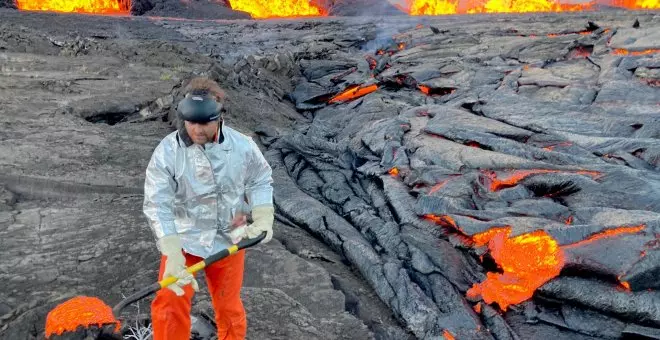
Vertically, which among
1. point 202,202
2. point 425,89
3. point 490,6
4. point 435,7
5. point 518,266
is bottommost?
point 518,266

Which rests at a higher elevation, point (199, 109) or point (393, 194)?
point (199, 109)

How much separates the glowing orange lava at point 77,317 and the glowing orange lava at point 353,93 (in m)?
10.2

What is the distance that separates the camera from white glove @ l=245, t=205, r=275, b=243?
3.03 metres

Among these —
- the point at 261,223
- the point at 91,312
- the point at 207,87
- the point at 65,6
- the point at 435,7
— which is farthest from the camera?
the point at 435,7

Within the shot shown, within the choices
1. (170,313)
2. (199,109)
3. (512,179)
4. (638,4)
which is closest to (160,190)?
(199,109)

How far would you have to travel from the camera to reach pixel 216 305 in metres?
3.21

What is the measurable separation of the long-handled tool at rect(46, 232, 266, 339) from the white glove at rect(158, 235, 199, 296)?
47mm

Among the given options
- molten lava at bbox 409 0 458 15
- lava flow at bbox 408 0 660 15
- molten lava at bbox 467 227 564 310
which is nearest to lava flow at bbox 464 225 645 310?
molten lava at bbox 467 227 564 310

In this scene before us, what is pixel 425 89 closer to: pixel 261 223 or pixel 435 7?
pixel 261 223

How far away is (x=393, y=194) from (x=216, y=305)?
375cm

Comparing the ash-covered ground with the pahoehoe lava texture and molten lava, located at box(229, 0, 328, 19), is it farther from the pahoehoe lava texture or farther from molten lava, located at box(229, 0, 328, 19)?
molten lava, located at box(229, 0, 328, 19)

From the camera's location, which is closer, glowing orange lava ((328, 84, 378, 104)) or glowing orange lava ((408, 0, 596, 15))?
glowing orange lava ((328, 84, 378, 104))

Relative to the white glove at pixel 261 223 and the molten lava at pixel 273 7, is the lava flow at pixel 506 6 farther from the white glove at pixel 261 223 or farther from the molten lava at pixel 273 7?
the white glove at pixel 261 223

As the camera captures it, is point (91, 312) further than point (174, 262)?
Yes
